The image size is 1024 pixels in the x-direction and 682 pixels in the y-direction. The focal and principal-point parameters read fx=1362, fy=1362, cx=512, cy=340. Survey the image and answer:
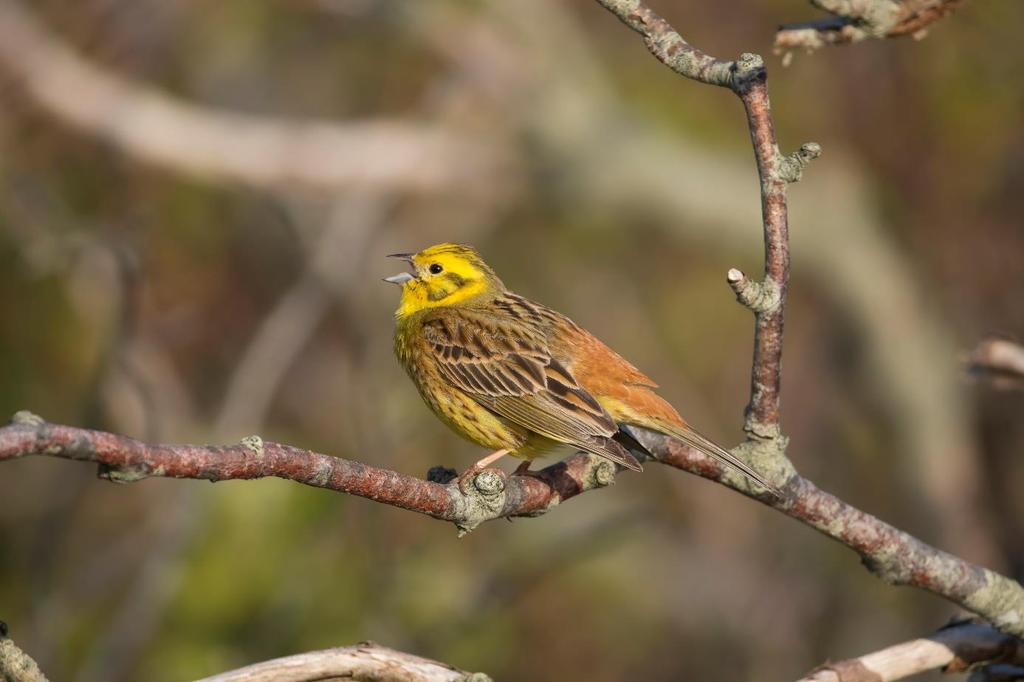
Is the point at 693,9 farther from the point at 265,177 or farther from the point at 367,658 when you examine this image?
the point at 367,658

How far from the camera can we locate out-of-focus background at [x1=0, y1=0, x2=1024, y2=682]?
6.90 meters

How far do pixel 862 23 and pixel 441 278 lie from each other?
2.14 meters

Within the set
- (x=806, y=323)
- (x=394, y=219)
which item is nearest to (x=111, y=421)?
(x=394, y=219)

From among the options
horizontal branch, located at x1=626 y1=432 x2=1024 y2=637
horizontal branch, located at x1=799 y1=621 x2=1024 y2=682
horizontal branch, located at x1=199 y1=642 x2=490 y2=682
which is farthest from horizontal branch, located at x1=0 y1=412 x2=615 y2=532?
horizontal branch, located at x1=799 y1=621 x2=1024 y2=682

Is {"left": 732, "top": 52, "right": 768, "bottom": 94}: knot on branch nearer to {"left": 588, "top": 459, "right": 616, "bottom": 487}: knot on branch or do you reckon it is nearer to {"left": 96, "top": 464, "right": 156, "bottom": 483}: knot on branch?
{"left": 588, "top": 459, "right": 616, "bottom": 487}: knot on branch

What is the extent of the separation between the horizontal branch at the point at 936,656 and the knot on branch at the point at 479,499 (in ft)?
2.61

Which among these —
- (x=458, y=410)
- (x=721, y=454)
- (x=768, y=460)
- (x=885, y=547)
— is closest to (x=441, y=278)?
(x=458, y=410)

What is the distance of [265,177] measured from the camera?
7461 mm

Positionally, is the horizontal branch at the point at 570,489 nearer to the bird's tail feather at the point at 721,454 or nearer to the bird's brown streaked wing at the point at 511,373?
the bird's tail feather at the point at 721,454

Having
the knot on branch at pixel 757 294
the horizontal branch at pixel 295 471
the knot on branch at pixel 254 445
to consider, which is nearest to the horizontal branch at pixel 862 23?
the knot on branch at pixel 757 294

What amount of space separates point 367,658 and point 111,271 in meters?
3.74

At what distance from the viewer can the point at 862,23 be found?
10.1ft

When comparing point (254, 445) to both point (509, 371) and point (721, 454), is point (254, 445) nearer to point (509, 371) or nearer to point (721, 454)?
point (721, 454)

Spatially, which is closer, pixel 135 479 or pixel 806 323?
pixel 135 479
